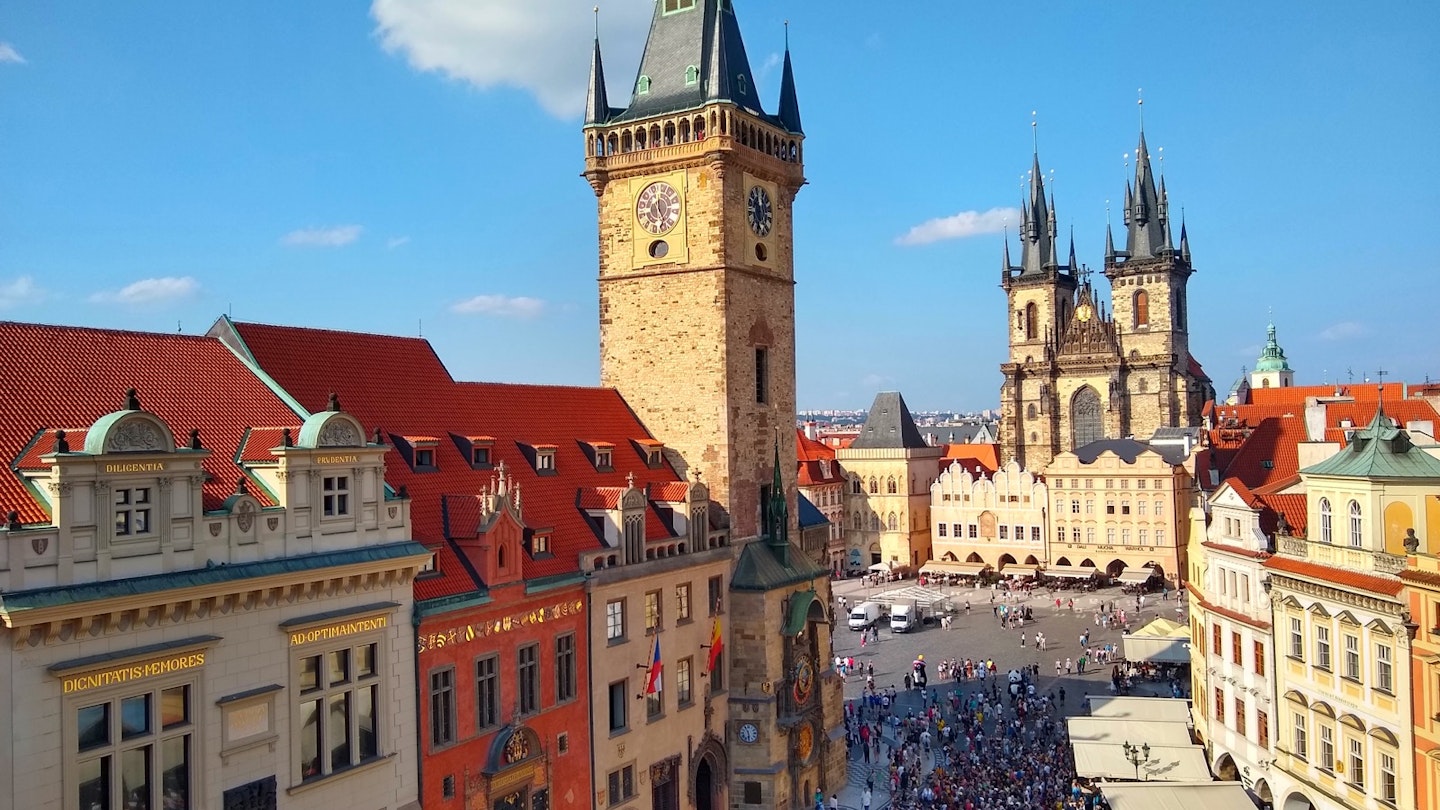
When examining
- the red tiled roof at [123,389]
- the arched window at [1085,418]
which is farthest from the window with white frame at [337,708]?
the arched window at [1085,418]

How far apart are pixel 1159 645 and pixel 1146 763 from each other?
2280cm

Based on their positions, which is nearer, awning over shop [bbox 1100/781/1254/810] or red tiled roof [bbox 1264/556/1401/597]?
red tiled roof [bbox 1264/556/1401/597]

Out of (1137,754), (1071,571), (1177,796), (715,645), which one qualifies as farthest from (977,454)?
(1177,796)

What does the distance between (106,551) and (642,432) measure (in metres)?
22.0

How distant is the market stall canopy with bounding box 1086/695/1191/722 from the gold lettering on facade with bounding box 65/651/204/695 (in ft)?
99.4

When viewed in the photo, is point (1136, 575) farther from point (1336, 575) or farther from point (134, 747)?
point (134, 747)

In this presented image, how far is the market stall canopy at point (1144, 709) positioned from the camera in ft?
130

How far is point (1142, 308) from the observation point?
11256 centimetres

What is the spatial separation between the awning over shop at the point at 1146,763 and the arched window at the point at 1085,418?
76684mm

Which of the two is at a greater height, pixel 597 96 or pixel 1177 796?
pixel 597 96

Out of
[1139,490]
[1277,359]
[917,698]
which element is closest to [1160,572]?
[1139,490]

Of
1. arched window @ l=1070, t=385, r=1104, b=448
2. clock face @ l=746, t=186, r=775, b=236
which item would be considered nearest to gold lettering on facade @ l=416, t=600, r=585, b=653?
clock face @ l=746, t=186, r=775, b=236

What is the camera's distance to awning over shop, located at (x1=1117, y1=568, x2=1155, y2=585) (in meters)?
91.5

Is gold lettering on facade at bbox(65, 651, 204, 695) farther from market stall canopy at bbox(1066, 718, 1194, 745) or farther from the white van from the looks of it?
the white van
